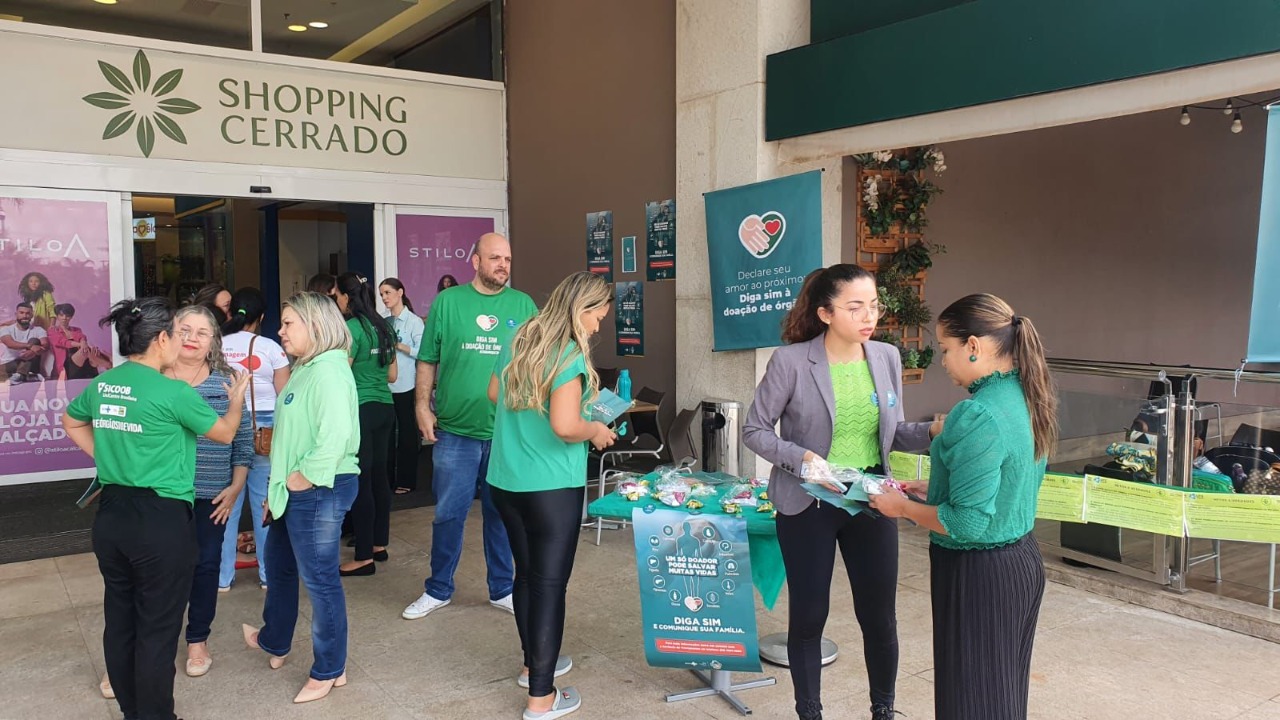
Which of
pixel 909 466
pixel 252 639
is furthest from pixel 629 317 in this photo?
pixel 252 639

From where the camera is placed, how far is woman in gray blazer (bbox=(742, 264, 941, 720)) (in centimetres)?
299

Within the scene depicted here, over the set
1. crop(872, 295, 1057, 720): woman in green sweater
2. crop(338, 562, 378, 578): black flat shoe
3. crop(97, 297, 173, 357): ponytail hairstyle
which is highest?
crop(97, 297, 173, 357): ponytail hairstyle

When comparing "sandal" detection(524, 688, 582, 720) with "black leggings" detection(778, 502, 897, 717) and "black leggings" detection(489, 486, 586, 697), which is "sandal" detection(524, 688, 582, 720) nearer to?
"black leggings" detection(489, 486, 586, 697)

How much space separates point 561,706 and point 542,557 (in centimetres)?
61

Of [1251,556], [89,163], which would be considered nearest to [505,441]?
[1251,556]

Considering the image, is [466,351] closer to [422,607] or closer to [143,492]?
[422,607]

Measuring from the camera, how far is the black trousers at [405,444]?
22.5ft

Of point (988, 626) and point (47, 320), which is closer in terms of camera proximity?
point (988, 626)

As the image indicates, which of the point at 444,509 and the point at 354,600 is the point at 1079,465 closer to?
the point at 444,509

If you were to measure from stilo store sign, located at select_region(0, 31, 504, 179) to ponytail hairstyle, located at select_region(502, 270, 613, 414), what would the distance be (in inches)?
215

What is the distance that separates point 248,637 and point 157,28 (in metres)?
5.37

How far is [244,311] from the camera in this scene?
461 centimetres

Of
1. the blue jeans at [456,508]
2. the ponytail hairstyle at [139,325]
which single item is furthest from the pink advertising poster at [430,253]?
the ponytail hairstyle at [139,325]

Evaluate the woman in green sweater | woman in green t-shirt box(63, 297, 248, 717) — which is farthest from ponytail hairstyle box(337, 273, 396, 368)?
the woman in green sweater
